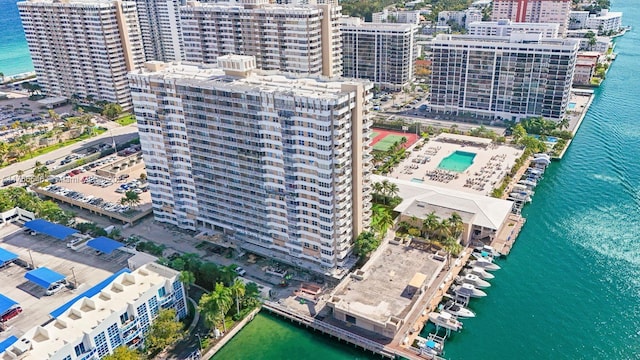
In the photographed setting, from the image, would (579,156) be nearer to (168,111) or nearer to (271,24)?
(271,24)

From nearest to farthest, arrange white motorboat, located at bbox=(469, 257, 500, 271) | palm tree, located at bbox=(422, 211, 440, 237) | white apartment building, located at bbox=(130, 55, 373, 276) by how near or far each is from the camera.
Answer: white apartment building, located at bbox=(130, 55, 373, 276) < white motorboat, located at bbox=(469, 257, 500, 271) < palm tree, located at bbox=(422, 211, 440, 237)

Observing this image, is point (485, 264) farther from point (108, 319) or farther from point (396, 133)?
point (396, 133)

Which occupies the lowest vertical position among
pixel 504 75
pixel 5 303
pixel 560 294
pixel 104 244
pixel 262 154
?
pixel 560 294

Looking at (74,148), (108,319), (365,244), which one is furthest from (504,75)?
(74,148)

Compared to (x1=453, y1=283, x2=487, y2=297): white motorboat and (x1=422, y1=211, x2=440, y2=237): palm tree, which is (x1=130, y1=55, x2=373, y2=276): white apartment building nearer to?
(x1=422, y1=211, x2=440, y2=237): palm tree

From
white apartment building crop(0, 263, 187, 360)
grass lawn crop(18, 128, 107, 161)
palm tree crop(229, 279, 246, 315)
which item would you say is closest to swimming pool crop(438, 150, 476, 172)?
palm tree crop(229, 279, 246, 315)

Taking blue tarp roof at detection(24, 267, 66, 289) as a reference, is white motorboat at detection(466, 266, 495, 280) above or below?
below
